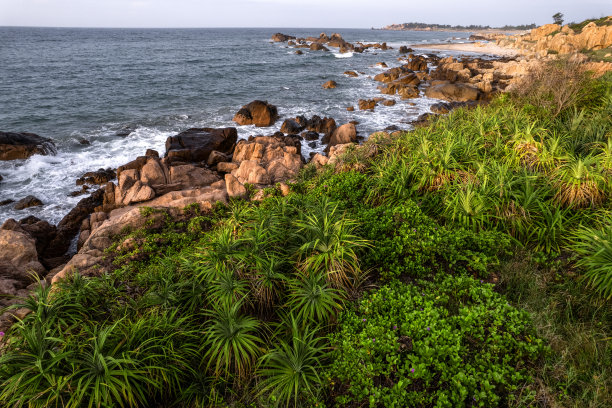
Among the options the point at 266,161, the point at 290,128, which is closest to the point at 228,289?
the point at 266,161

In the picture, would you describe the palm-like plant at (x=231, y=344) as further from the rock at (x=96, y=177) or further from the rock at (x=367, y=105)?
the rock at (x=367, y=105)

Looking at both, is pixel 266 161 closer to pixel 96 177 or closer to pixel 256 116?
pixel 96 177

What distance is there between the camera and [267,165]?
55.5 feet

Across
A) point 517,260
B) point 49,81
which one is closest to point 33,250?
point 517,260

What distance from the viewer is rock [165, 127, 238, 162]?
19125 mm

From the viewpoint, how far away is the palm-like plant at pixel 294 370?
376cm

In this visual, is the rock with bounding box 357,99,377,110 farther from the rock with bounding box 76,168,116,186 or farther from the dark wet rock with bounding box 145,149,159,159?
the rock with bounding box 76,168,116,186

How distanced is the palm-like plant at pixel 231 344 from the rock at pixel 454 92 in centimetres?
3449

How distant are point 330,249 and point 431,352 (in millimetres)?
2234

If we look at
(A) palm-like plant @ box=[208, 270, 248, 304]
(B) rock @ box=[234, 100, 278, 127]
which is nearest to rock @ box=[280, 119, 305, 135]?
(B) rock @ box=[234, 100, 278, 127]

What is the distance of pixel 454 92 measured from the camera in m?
32.7

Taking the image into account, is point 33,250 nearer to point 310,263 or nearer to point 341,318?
point 310,263

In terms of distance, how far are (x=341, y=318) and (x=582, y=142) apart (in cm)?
874

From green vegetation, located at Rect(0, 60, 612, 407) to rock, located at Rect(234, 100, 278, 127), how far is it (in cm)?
1922
